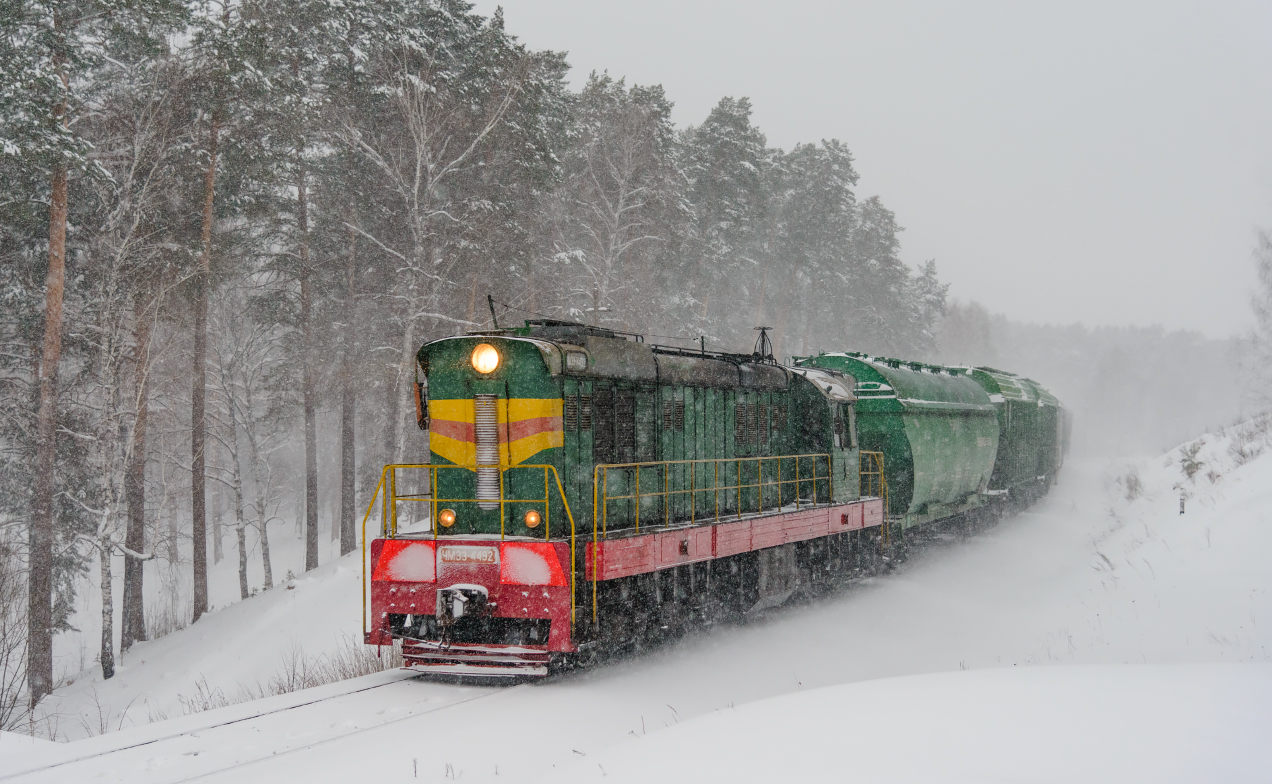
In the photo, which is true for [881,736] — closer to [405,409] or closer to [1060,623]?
[1060,623]

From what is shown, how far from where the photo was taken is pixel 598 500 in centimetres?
870

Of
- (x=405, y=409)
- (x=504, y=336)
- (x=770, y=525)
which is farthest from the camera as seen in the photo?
(x=405, y=409)

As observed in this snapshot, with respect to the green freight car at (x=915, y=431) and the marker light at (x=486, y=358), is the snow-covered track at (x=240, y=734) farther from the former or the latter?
the green freight car at (x=915, y=431)

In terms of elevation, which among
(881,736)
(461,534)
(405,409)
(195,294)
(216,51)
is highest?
(216,51)

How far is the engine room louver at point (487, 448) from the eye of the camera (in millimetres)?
8117

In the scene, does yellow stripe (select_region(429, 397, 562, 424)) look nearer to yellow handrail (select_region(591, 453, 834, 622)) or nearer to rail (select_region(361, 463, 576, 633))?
rail (select_region(361, 463, 576, 633))

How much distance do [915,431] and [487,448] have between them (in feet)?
28.9

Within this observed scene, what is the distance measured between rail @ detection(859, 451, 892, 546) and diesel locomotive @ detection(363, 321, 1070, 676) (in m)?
0.16

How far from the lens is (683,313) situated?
31.4m

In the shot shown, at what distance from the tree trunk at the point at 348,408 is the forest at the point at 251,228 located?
0.10 meters

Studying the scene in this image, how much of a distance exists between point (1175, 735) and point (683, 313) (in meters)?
26.9

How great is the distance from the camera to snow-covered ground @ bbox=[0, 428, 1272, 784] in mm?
4875

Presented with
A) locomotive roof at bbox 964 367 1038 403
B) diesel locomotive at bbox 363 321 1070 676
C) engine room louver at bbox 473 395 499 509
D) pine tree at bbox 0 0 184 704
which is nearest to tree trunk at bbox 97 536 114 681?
pine tree at bbox 0 0 184 704

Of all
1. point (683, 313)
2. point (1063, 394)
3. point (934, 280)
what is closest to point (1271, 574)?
point (683, 313)
